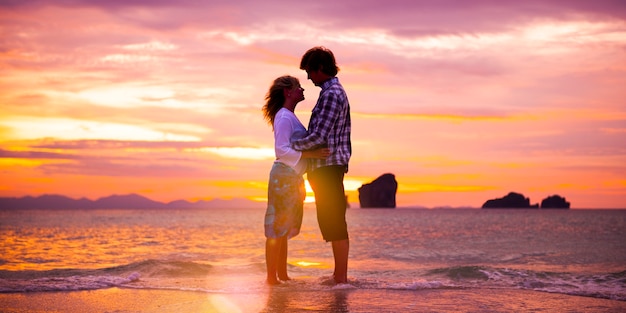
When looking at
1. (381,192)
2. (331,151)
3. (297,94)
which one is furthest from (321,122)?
(381,192)

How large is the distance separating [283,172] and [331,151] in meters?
0.56

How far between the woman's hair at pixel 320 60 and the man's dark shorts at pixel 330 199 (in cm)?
102

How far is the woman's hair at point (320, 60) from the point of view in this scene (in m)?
6.11

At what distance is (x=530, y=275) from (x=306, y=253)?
7.96m

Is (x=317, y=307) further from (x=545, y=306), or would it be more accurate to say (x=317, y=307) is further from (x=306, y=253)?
(x=306, y=253)

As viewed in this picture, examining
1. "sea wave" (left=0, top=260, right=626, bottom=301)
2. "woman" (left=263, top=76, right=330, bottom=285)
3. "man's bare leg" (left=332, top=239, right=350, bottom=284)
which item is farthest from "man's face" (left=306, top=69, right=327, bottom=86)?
"sea wave" (left=0, top=260, right=626, bottom=301)

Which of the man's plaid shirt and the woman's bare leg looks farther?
the woman's bare leg

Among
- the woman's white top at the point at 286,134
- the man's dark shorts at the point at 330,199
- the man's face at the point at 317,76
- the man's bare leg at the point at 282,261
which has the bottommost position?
the man's bare leg at the point at 282,261

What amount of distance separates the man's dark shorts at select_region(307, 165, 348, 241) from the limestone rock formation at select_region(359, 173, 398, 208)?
13252cm

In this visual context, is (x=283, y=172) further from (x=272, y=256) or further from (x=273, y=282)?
(x=273, y=282)

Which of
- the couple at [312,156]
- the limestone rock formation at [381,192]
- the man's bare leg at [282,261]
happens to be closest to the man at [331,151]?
the couple at [312,156]

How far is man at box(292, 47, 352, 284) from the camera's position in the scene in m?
6.00

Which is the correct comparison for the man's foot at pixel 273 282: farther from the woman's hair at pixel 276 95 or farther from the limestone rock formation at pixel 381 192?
the limestone rock formation at pixel 381 192

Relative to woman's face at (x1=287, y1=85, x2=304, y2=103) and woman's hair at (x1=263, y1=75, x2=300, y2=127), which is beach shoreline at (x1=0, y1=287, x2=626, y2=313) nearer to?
→ woman's hair at (x1=263, y1=75, x2=300, y2=127)
